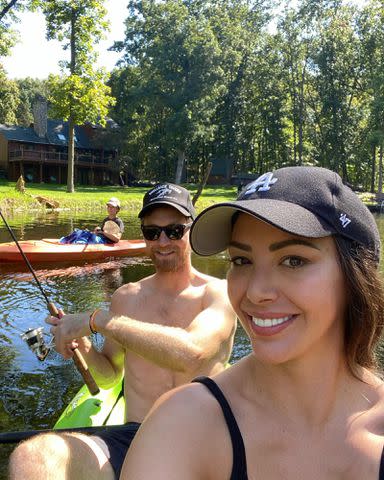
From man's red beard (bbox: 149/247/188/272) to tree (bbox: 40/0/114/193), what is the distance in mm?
27420

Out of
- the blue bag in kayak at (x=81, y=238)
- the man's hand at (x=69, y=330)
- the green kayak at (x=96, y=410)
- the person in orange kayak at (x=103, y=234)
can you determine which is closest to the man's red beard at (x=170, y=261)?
the man's hand at (x=69, y=330)

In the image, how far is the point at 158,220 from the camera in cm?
368

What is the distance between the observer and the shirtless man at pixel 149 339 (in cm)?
244

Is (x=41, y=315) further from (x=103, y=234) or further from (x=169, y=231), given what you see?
(x=169, y=231)

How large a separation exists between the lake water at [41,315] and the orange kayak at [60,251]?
0.19m

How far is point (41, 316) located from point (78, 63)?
24687mm

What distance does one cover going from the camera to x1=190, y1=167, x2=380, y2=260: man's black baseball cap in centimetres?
134

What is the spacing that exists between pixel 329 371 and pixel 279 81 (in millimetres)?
46300

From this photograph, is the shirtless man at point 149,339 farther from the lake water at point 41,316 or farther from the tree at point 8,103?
the tree at point 8,103

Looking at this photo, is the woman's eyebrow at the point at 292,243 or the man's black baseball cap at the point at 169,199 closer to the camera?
the woman's eyebrow at the point at 292,243

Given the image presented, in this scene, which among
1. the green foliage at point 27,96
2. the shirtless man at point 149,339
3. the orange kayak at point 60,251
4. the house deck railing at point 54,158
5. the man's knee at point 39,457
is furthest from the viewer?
the green foliage at point 27,96

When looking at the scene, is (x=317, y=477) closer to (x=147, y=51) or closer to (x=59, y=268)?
(x=59, y=268)

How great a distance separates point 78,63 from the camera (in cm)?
3033

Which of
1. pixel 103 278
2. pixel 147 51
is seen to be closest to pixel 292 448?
pixel 103 278
